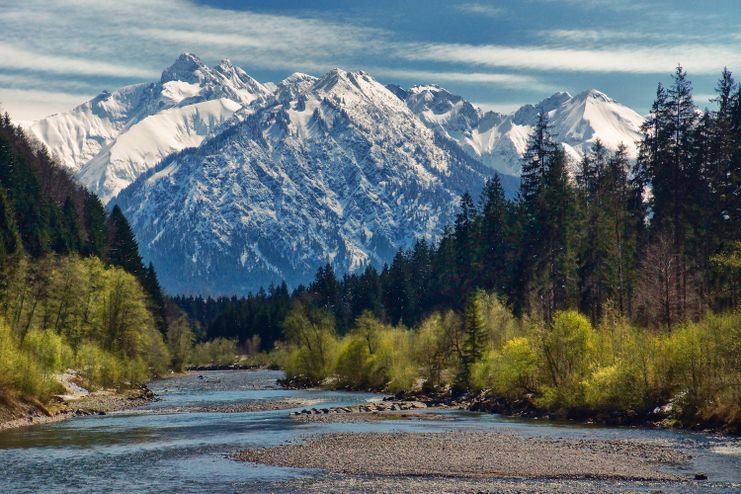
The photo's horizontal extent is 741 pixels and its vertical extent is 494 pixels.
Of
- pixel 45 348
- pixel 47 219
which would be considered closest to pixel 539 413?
pixel 45 348

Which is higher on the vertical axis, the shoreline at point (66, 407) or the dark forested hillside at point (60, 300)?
the dark forested hillside at point (60, 300)

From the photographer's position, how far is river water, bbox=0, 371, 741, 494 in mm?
41312

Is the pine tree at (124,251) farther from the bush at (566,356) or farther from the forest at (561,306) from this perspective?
the bush at (566,356)

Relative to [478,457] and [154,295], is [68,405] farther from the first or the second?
[154,295]

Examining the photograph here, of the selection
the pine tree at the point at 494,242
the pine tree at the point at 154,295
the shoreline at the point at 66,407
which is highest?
the pine tree at the point at 494,242

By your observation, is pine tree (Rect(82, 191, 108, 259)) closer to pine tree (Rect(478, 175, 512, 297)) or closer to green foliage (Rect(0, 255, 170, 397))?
green foliage (Rect(0, 255, 170, 397))

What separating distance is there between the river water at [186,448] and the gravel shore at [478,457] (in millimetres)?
1934

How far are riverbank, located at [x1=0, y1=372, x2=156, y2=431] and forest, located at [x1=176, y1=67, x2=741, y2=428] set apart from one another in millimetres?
30603

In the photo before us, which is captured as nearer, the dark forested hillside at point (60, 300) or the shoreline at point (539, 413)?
the shoreline at point (539, 413)

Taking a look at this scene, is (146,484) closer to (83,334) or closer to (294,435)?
(294,435)

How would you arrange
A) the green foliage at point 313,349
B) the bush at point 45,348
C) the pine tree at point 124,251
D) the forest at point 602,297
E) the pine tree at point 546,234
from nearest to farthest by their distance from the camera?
the forest at point 602,297, the bush at point 45,348, the pine tree at point 546,234, the green foliage at point 313,349, the pine tree at point 124,251

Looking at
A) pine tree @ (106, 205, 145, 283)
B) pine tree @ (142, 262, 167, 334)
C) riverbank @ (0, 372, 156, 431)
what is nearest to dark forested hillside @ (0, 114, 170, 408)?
pine tree @ (106, 205, 145, 283)

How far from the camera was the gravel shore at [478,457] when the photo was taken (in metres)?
43.4

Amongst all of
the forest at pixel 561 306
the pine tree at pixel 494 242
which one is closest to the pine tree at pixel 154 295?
the forest at pixel 561 306
